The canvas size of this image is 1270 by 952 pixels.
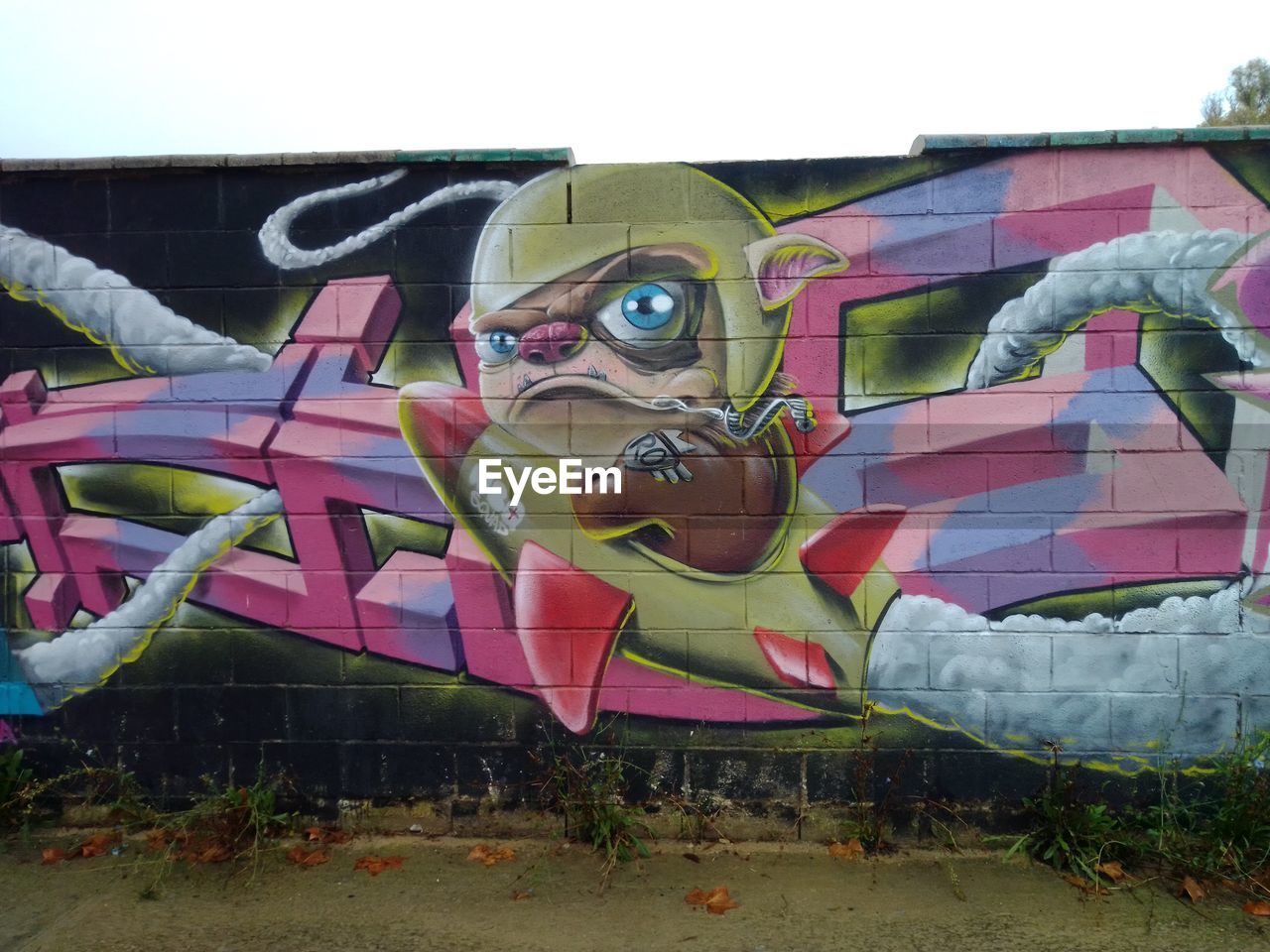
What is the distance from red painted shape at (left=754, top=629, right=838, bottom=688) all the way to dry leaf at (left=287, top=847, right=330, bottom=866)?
191 cm

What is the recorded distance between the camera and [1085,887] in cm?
343

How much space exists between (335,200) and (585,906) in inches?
115

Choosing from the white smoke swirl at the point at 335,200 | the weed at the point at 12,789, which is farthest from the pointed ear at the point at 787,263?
the weed at the point at 12,789

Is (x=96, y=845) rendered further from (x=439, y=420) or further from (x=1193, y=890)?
(x=1193, y=890)

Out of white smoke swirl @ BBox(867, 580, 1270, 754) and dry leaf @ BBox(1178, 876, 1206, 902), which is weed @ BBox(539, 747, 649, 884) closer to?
white smoke swirl @ BBox(867, 580, 1270, 754)

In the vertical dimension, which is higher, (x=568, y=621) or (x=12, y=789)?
(x=568, y=621)

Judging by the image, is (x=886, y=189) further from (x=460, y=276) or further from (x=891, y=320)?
(x=460, y=276)

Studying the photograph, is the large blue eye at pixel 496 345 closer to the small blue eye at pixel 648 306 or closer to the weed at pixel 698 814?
the small blue eye at pixel 648 306

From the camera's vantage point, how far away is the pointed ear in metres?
3.72

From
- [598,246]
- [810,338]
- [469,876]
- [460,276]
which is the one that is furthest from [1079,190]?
[469,876]

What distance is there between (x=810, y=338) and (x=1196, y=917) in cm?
246

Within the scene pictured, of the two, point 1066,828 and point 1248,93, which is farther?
point 1248,93

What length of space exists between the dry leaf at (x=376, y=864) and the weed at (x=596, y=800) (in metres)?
0.62

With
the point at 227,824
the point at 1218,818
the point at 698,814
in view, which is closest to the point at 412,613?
the point at 227,824
